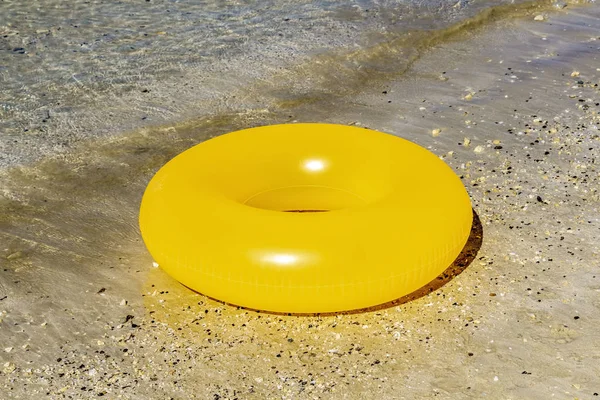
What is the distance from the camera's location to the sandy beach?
357 cm

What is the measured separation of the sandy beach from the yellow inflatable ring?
0.83 feet

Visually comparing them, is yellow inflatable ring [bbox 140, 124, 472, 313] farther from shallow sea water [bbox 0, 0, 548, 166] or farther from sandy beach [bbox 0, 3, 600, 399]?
shallow sea water [bbox 0, 0, 548, 166]

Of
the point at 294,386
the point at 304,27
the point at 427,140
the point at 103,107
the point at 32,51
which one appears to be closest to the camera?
the point at 294,386

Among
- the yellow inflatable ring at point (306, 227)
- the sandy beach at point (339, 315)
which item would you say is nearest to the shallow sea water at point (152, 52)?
the sandy beach at point (339, 315)

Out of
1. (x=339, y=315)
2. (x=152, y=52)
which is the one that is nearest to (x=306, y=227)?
(x=339, y=315)

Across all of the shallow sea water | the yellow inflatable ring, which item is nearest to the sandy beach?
the shallow sea water

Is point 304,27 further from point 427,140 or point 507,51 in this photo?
point 427,140

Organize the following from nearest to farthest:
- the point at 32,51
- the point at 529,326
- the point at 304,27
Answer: the point at 529,326
the point at 32,51
the point at 304,27

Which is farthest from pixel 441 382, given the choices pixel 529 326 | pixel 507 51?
pixel 507 51

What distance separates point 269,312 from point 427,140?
7.49ft

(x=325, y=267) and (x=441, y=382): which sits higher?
(x=325, y=267)

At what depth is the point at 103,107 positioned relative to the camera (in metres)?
6.23

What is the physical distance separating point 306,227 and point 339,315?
0.54m

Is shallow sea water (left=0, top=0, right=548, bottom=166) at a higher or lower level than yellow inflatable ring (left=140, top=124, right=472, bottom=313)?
lower
